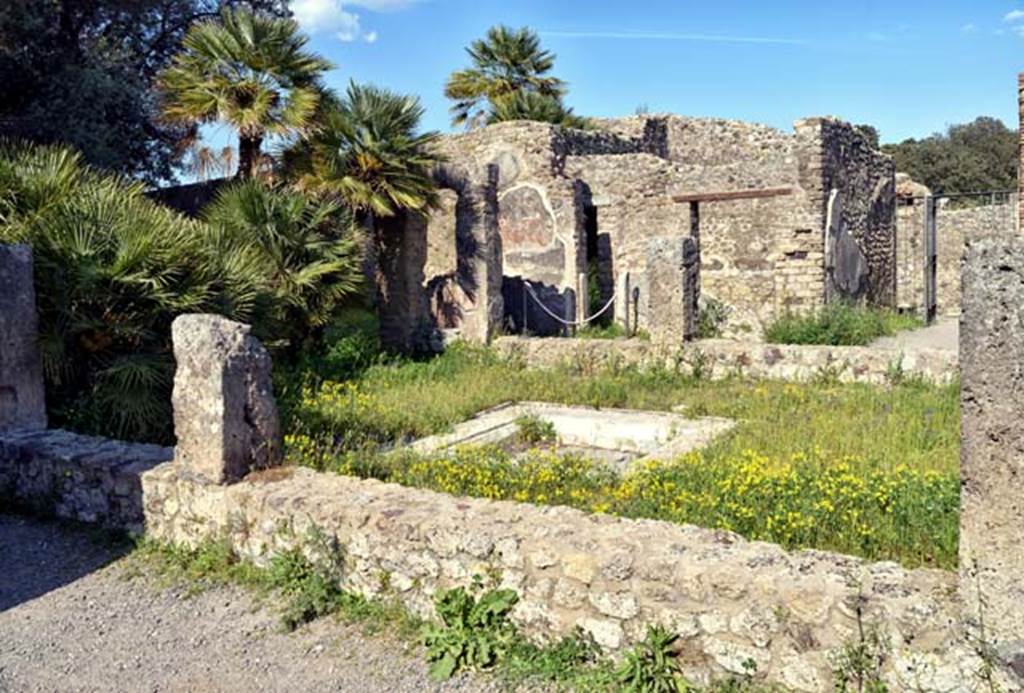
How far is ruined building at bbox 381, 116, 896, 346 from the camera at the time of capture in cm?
1290

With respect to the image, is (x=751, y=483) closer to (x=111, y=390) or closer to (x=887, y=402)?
(x=887, y=402)

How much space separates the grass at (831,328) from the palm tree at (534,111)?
9.77 meters

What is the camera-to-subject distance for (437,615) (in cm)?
411

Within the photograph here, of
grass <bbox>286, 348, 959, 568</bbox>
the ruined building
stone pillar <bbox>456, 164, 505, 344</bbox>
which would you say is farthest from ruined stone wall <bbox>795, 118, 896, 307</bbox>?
grass <bbox>286, 348, 959, 568</bbox>

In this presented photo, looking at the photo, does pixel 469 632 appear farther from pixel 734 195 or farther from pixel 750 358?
pixel 734 195

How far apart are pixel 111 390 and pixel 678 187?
11.0m

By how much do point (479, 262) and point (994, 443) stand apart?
10.1 metres

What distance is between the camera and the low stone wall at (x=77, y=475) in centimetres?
564

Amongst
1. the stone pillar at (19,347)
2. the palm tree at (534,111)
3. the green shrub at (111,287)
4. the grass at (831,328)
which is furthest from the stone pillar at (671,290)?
the palm tree at (534,111)

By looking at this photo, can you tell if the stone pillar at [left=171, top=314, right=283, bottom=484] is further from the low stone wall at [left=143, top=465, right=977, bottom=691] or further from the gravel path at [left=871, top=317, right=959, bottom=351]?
the gravel path at [left=871, top=317, right=959, bottom=351]

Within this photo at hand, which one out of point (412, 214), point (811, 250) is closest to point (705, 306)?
point (811, 250)

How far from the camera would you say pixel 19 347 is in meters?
6.86

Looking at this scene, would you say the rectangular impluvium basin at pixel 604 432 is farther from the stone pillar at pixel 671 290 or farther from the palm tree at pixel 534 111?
the palm tree at pixel 534 111

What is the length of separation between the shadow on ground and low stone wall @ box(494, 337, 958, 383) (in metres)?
6.37
